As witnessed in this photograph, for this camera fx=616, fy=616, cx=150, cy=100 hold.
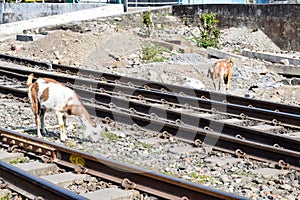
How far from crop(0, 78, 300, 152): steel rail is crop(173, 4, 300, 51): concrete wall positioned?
53.2 ft

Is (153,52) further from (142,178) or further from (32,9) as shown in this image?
(32,9)

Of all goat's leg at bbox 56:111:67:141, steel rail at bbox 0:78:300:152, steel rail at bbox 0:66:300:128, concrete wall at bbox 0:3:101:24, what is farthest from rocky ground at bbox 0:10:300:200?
concrete wall at bbox 0:3:101:24

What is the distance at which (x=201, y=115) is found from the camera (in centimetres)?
1172

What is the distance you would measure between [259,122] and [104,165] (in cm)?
424

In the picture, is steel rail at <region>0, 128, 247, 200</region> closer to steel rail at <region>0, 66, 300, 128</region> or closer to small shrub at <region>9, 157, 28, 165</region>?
small shrub at <region>9, 157, 28, 165</region>

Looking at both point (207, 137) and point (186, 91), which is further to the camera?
point (186, 91)

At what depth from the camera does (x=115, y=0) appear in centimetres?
3894

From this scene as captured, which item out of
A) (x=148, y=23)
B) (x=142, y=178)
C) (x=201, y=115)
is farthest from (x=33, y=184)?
(x=148, y=23)

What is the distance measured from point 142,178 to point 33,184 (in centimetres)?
127

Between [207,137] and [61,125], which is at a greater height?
[61,125]

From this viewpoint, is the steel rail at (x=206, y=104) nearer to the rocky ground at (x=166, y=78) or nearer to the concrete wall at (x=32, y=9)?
the rocky ground at (x=166, y=78)

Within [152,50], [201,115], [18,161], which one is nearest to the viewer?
[18,161]

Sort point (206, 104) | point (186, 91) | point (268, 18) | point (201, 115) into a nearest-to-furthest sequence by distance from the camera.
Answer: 1. point (201, 115)
2. point (206, 104)
3. point (186, 91)
4. point (268, 18)

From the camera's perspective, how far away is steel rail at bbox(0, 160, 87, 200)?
21.6ft
